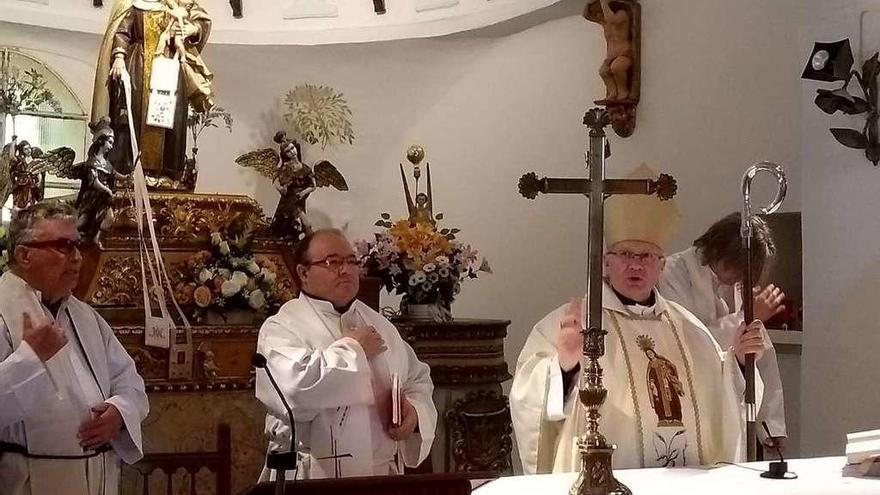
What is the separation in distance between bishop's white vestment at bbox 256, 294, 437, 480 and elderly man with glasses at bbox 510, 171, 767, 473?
49 cm

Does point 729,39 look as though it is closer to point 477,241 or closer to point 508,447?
point 477,241

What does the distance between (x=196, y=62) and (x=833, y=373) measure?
3701 millimetres

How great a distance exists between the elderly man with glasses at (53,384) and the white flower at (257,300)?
61.3 inches

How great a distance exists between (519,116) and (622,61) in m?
1.02

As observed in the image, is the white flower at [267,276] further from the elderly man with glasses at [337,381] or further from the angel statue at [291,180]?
the elderly man with glasses at [337,381]

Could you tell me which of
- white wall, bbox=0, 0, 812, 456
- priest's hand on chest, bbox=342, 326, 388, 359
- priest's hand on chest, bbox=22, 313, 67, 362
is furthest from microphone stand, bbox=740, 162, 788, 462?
white wall, bbox=0, 0, 812, 456

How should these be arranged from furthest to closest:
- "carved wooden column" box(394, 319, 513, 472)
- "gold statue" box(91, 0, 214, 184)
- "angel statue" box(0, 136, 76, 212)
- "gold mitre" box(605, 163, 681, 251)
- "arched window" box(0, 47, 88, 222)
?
"arched window" box(0, 47, 88, 222) → "angel statue" box(0, 136, 76, 212) → "carved wooden column" box(394, 319, 513, 472) → "gold statue" box(91, 0, 214, 184) → "gold mitre" box(605, 163, 681, 251)

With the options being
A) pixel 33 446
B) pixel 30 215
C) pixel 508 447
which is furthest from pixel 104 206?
pixel 508 447

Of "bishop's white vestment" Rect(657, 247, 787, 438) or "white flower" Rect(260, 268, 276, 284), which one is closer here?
"bishop's white vestment" Rect(657, 247, 787, 438)

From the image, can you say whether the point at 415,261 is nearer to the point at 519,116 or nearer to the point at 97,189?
the point at 97,189

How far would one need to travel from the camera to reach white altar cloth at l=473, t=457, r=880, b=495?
3.04m

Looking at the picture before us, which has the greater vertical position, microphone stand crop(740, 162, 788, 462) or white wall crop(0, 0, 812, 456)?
white wall crop(0, 0, 812, 456)

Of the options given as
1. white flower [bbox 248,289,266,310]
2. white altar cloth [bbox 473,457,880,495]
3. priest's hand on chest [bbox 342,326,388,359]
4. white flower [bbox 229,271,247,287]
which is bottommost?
white altar cloth [bbox 473,457,880,495]

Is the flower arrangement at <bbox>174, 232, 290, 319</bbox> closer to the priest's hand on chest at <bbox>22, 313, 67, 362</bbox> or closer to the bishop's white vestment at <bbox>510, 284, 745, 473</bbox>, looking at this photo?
the priest's hand on chest at <bbox>22, 313, 67, 362</bbox>
